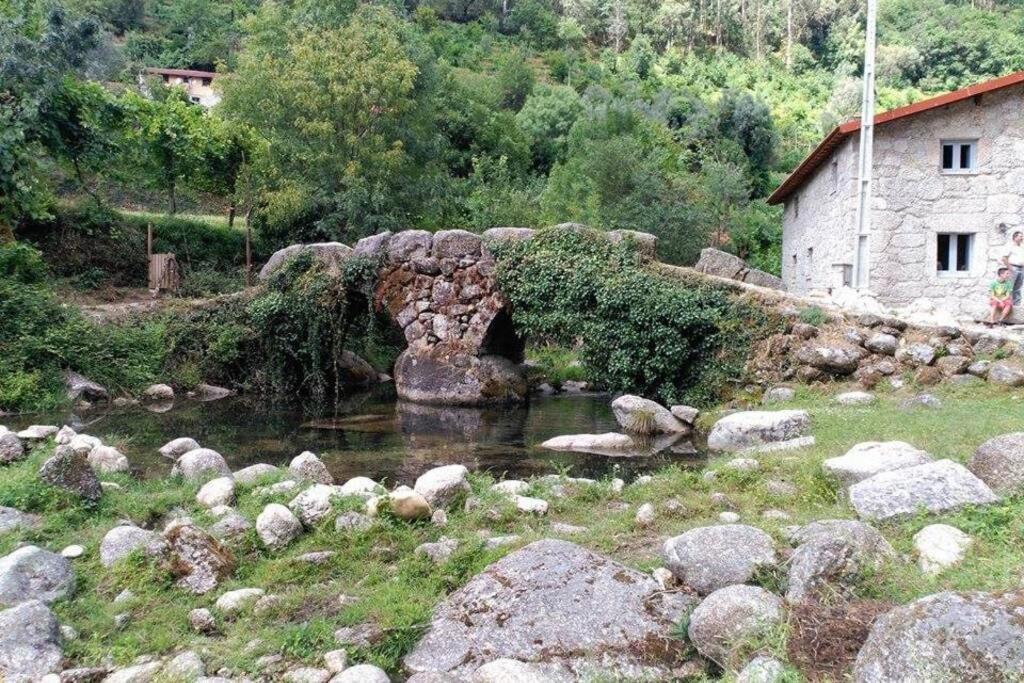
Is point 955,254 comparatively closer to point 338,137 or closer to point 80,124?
point 338,137

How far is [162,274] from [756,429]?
15900 mm

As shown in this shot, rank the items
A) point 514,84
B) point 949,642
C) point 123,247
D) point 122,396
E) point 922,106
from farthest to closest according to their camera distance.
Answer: point 514,84 → point 123,247 → point 922,106 → point 122,396 → point 949,642

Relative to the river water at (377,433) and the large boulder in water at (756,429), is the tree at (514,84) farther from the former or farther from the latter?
the large boulder in water at (756,429)

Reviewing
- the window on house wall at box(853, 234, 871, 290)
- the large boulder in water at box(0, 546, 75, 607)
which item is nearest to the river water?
the large boulder in water at box(0, 546, 75, 607)

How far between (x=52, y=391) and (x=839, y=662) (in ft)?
46.5

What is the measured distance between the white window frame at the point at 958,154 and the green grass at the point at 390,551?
1101 centimetres

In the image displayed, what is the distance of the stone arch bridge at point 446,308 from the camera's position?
16078 millimetres

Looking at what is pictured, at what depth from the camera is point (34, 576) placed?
4926 millimetres

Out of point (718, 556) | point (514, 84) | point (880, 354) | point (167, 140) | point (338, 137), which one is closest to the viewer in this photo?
point (718, 556)

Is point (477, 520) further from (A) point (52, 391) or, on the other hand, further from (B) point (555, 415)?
(A) point (52, 391)

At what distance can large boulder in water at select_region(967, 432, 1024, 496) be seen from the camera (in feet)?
16.8

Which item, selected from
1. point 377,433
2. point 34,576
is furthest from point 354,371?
point 34,576

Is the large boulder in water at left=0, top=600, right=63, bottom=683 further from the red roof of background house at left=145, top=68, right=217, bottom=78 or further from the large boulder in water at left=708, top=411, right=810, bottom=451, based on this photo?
the red roof of background house at left=145, top=68, right=217, bottom=78

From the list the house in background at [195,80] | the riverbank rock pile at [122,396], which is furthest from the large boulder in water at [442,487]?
the house in background at [195,80]
